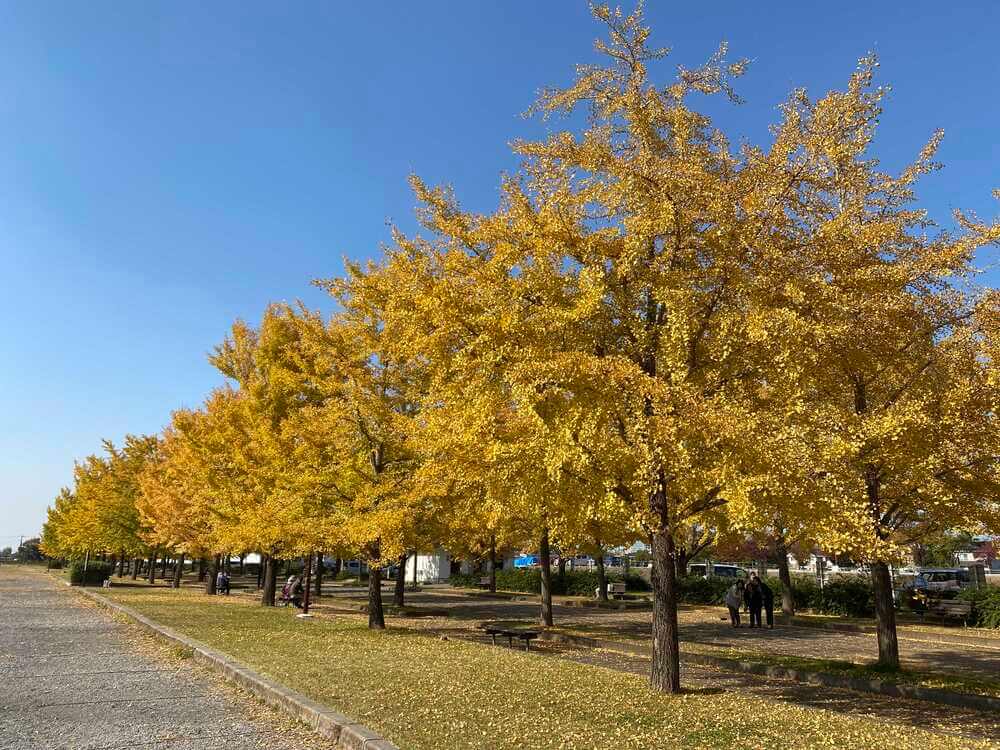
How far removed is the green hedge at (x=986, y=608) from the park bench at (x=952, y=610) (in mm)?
199

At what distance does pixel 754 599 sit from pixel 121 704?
1935 cm

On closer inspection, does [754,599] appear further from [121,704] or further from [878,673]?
[121,704]

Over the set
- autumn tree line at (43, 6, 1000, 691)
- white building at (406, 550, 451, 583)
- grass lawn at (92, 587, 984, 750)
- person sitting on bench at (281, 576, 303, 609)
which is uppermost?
autumn tree line at (43, 6, 1000, 691)

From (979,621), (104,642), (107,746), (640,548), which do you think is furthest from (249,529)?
(640,548)

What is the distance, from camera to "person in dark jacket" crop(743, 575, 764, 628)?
870 inches

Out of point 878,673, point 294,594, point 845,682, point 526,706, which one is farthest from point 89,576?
point 878,673

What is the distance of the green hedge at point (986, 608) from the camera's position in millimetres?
21609

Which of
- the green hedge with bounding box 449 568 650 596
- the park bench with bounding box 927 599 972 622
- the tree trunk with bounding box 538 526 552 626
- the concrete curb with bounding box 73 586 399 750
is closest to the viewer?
the concrete curb with bounding box 73 586 399 750

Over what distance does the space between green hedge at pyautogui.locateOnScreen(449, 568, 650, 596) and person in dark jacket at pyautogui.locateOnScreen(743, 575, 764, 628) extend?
47.3ft

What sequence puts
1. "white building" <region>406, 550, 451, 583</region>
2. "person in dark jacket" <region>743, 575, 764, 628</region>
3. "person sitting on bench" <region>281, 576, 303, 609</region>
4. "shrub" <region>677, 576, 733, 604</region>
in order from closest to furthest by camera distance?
"person in dark jacket" <region>743, 575, 764, 628</region>, "person sitting on bench" <region>281, 576, 303, 609</region>, "shrub" <region>677, 576, 733, 604</region>, "white building" <region>406, 550, 451, 583</region>

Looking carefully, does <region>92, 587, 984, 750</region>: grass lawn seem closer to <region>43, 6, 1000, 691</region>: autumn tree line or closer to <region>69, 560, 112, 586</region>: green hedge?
<region>43, 6, 1000, 691</region>: autumn tree line

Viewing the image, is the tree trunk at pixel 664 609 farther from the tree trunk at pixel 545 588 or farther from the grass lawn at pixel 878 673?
the tree trunk at pixel 545 588

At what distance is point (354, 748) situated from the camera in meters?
6.54

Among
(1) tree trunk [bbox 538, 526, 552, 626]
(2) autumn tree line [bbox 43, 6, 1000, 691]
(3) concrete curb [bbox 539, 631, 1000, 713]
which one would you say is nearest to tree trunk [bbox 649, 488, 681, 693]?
(2) autumn tree line [bbox 43, 6, 1000, 691]
